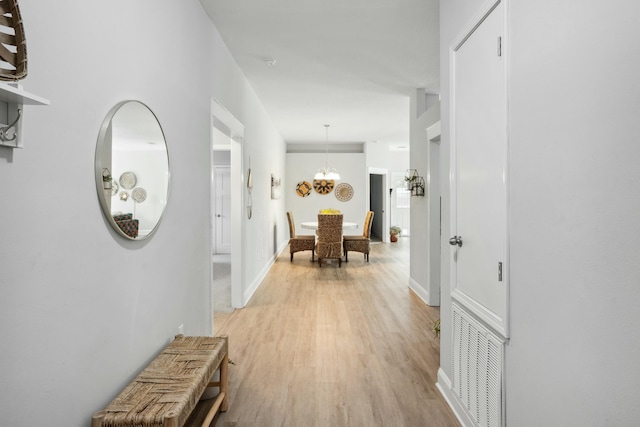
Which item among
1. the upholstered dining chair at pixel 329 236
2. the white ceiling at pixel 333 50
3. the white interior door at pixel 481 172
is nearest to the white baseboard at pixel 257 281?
the upholstered dining chair at pixel 329 236

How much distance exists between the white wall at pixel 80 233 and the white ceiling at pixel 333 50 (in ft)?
2.75

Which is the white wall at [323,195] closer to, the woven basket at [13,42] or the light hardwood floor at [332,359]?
the light hardwood floor at [332,359]

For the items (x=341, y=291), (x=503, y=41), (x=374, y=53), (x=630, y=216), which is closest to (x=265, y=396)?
(x=630, y=216)

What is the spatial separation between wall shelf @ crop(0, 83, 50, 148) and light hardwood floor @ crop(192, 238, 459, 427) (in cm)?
175

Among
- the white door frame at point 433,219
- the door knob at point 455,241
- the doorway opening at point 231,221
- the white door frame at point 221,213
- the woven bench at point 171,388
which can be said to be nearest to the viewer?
the woven bench at point 171,388

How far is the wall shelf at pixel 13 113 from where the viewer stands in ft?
3.31

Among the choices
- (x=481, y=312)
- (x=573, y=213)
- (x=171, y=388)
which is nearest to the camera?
(x=573, y=213)

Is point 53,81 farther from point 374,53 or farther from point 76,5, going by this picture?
point 374,53

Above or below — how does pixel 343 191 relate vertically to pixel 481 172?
above

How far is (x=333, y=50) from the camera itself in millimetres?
3688

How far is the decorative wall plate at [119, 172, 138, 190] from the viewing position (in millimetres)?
1692

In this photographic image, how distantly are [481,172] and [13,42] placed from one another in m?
1.84

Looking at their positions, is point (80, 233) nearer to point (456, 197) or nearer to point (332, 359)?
point (456, 197)

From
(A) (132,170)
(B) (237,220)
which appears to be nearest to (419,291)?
(B) (237,220)
